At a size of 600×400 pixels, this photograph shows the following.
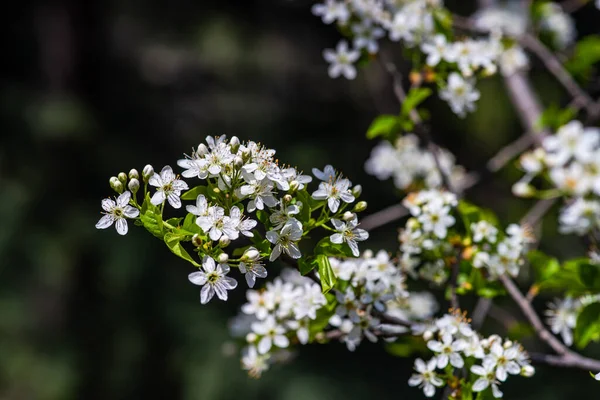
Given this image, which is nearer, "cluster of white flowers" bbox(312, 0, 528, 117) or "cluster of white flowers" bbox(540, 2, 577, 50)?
"cluster of white flowers" bbox(312, 0, 528, 117)

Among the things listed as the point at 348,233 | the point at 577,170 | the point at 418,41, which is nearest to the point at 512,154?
the point at 418,41

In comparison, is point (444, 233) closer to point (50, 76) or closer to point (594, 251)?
point (594, 251)

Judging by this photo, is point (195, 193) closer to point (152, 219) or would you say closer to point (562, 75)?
point (152, 219)

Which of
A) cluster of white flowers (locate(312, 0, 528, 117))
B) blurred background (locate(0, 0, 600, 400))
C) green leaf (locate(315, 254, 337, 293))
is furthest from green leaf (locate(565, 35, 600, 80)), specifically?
blurred background (locate(0, 0, 600, 400))

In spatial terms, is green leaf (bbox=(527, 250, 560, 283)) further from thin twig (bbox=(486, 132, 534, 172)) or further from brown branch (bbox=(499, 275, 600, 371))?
thin twig (bbox=(486, 132, 534, 172))

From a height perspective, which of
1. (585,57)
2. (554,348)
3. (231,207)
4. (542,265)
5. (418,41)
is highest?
(418,41)

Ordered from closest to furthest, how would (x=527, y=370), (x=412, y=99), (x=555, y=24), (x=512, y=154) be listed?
1. (x=527, y=370)
2. (x=412, y=99)
3. (x=512, y=154)
4. (x=555, y=24)
